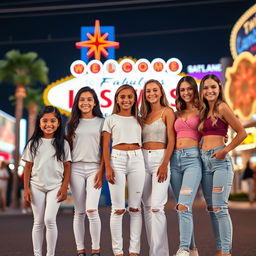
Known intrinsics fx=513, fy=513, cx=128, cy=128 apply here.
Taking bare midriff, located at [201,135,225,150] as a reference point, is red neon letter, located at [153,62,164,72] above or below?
above

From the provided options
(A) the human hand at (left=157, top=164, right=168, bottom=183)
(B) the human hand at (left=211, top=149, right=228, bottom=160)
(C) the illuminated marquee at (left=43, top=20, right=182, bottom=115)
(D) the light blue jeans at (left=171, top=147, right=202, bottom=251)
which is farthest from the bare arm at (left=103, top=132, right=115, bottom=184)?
(C) the illuminated marquee at (left=43, top=20, right=182, bottom=115)

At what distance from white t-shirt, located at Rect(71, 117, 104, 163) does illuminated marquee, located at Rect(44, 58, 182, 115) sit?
16.0 meters

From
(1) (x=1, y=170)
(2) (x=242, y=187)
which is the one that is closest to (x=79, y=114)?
(1) (x=1, y=170)

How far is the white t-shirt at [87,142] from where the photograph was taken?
635 centimetres

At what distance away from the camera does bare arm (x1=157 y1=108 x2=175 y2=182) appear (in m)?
6.00

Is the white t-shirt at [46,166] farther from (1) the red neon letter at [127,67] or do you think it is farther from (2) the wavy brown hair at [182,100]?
(1) the red neon letter at [127,67]

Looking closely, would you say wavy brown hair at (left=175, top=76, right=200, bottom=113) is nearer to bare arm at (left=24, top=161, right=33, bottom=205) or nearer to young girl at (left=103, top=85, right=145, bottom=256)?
young girl at (left=103, top=85, right=145, bottom=256)

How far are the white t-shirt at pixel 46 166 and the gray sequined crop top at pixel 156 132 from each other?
98 centimetres

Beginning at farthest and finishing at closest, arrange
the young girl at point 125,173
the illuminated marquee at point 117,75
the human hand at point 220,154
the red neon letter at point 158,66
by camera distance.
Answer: the red neon letter at point 158,66, the illuminated marquee at point 117,75, the young girl at point 125,173, the human hand at point 220,154

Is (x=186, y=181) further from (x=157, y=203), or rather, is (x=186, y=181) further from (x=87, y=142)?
(x=87, y=142)

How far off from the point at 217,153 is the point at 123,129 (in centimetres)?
117

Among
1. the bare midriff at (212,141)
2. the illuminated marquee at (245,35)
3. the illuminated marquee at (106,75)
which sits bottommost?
the bare midriff at (212,141)

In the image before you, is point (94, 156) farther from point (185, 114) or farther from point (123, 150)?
point (185, 114)

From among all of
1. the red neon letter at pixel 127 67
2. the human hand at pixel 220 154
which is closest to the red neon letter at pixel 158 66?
the red neon letter at pixel 127 67
